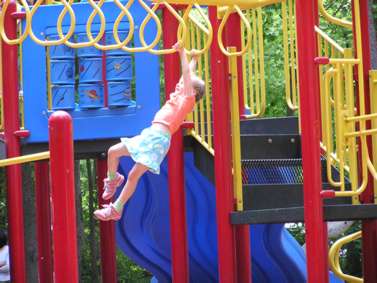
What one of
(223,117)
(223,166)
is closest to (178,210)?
(223,166)

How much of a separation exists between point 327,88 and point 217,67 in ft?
2.70

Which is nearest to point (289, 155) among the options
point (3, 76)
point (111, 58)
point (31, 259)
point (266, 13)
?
point (111, 58)

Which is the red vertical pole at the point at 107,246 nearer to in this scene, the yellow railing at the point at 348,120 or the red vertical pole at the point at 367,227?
the red vertical pole at the point at 367,227

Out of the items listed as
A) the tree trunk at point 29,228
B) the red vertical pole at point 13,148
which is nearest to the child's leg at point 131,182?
the red vertical pole at point 13,148

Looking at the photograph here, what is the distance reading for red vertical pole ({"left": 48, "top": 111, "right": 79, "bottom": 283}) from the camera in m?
4.81

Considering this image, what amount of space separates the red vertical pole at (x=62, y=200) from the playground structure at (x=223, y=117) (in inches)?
58.5

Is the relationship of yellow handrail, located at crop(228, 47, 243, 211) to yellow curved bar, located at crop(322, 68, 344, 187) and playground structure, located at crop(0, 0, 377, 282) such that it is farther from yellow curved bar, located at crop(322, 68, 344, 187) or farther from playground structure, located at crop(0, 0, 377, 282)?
yellow curved bar, located at crop(322, 68, 344, 187)

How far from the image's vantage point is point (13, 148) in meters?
7.68

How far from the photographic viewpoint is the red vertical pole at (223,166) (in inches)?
269

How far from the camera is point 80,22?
7.61 m

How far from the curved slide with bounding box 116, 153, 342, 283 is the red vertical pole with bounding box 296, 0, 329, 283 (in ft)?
6.64

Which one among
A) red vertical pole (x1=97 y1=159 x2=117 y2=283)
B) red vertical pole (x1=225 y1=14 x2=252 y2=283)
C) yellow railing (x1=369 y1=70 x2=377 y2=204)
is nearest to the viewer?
yellow railing (x1=369 y1=70 x2=377 y2=204)

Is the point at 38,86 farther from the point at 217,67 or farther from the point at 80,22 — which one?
the point at 217,67

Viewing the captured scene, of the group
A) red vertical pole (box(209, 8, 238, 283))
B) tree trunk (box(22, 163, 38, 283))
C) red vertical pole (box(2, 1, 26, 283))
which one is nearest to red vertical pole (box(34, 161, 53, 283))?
red vertical pole (box(2, 1, 26, 283))
